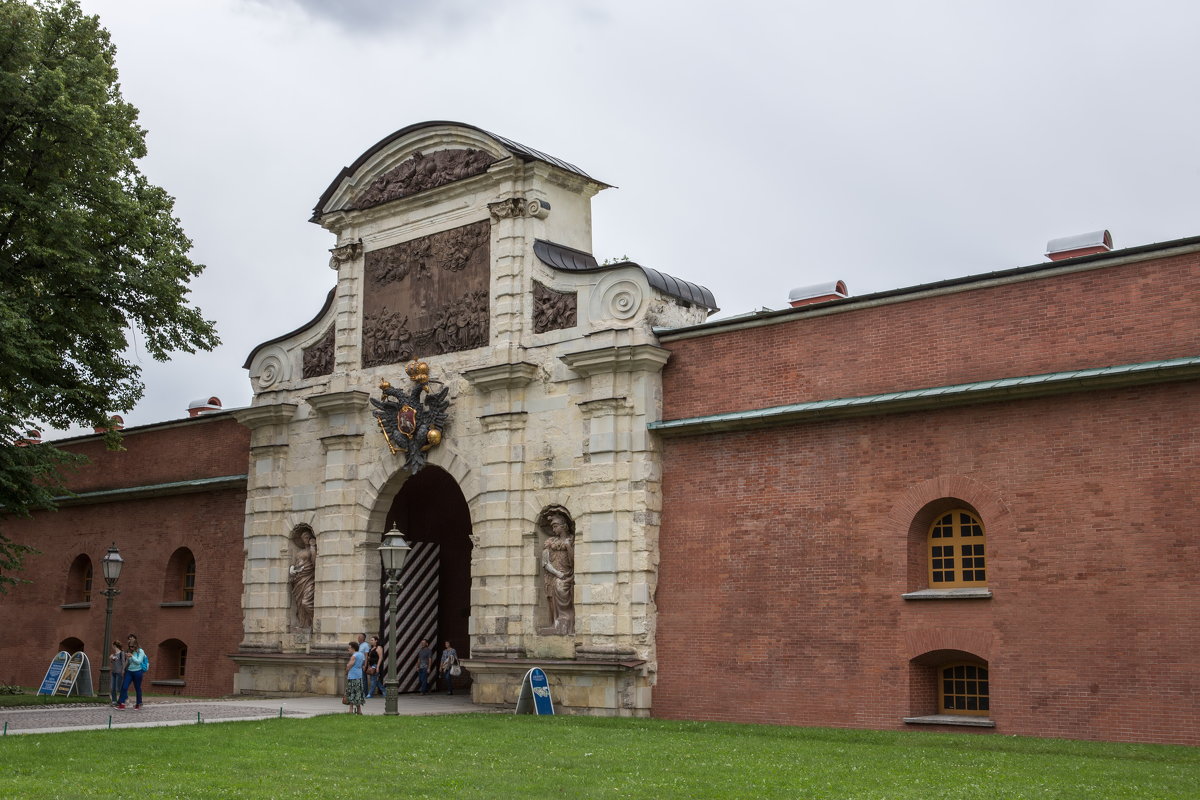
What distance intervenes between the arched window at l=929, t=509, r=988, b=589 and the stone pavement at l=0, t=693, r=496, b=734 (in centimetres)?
831

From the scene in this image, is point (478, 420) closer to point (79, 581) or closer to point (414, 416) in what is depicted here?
point (414, 416)

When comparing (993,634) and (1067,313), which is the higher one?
(1067,313)

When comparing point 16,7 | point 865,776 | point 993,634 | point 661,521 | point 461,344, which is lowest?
point 865,776

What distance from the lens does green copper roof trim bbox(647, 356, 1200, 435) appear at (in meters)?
17.5

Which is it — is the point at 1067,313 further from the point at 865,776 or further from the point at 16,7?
the point at 16,7

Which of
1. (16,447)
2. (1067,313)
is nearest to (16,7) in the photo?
(16,447)

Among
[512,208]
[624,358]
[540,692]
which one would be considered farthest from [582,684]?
[512,208]

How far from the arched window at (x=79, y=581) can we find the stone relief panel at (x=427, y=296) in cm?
1119

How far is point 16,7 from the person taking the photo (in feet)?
77.2

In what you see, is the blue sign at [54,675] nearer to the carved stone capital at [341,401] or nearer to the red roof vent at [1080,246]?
the carved stone capital at [341,401]

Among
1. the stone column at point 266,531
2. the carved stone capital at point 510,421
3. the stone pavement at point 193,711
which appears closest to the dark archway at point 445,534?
the stone pavement at point 193,711

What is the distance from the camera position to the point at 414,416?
25750 millimetres

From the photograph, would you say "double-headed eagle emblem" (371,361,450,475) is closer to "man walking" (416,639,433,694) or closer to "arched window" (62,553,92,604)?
"man walking" (416,639,433,694)

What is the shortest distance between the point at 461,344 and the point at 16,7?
9.86 metres
